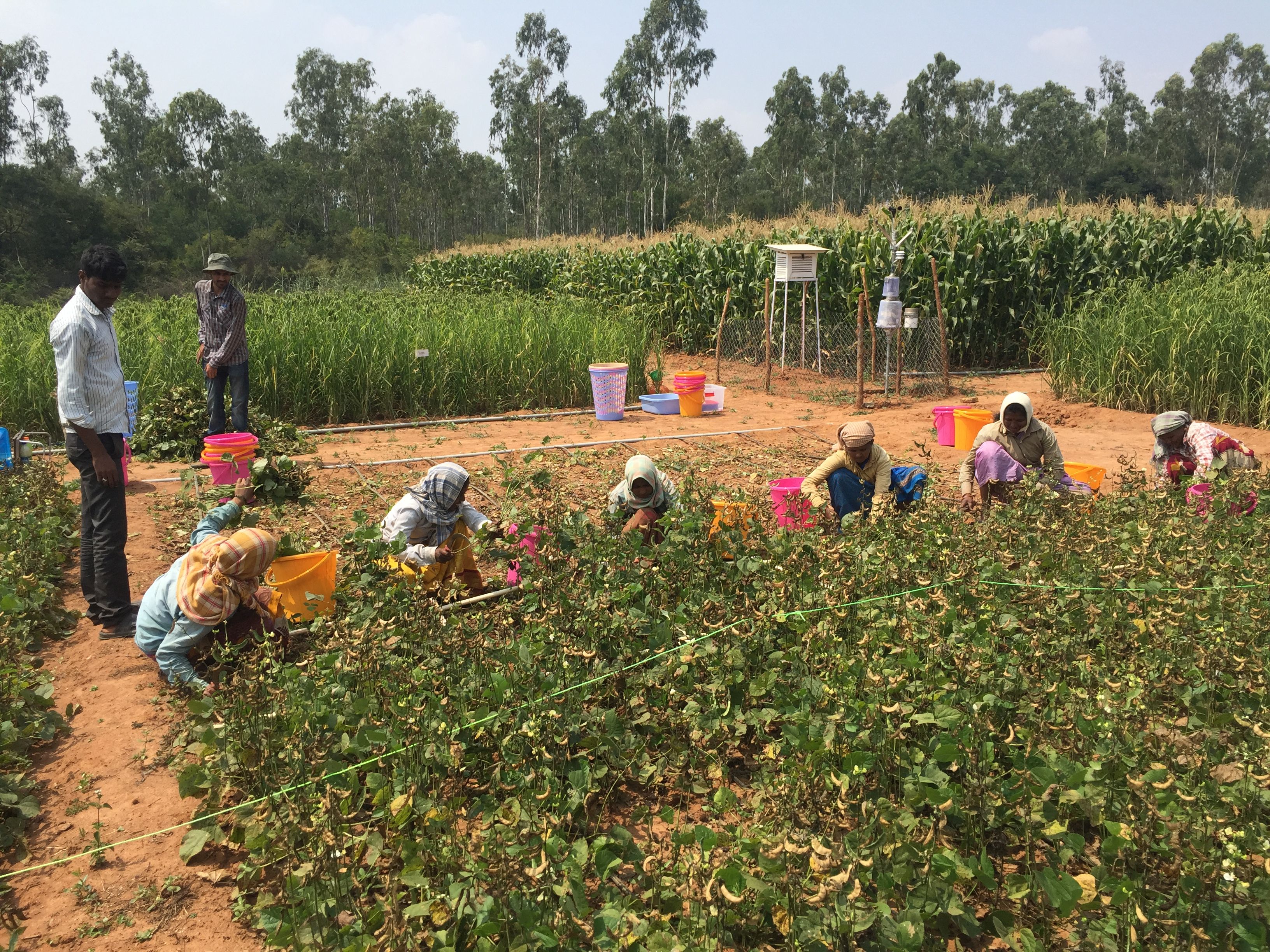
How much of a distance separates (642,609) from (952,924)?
1623mm

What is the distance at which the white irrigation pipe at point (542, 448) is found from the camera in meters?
7.40

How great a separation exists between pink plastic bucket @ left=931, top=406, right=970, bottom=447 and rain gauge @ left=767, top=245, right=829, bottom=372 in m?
3.64

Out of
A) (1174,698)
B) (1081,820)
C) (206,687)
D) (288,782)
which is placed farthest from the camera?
(206,687)

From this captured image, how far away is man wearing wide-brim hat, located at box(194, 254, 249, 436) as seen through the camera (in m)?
7.18

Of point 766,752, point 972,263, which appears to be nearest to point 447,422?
point 766,752

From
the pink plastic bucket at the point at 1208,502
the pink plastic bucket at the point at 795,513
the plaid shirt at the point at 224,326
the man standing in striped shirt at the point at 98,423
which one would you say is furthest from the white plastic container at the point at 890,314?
the man standing in striped shirt at the point at 98,423

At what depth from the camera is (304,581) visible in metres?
3.96

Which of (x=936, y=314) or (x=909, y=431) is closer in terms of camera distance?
(x=909, y=431)

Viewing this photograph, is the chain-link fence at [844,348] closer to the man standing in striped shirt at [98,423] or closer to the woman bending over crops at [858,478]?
the woman bending over crops at [858,478]

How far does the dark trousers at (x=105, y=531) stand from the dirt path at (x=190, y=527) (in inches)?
6.7

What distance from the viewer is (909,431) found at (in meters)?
9.11

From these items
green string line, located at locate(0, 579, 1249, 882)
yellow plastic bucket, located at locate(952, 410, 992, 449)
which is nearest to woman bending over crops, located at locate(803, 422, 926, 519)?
green string line, located at locate(0, 579, 1249, 882)

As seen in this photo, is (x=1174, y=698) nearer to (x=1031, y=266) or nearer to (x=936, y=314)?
(x=936, y=314)

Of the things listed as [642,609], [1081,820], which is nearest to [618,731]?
[642,609]
